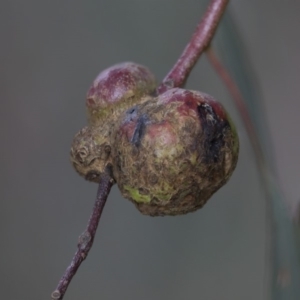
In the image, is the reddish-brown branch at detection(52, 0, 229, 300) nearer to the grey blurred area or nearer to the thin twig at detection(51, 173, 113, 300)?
the thin twig at detection(51, 173, 113, 300)

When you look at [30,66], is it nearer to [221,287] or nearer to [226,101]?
[226,101]

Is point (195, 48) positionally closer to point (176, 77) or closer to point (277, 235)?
point (176, 77)

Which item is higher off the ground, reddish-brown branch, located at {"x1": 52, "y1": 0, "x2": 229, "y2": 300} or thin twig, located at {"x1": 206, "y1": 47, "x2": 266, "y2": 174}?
thin twig, located at {"x1": 206, "y1": 47, "x2": 266, "y2": 174}

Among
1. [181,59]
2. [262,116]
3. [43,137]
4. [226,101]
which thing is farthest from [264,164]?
[43,137]

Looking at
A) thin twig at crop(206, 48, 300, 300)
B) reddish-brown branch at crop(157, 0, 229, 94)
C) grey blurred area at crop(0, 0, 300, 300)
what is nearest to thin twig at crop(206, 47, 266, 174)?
thin twig at crop(206, 48, 300, 300)

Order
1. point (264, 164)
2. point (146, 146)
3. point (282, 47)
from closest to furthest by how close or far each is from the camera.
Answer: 1. point (146, 146)
2. point (264, 164)
3. point (282, 47)

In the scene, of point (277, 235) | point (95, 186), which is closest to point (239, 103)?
point (277, 235)

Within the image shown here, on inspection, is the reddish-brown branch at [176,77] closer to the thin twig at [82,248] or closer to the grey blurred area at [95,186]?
the thin twig at [82,248]
